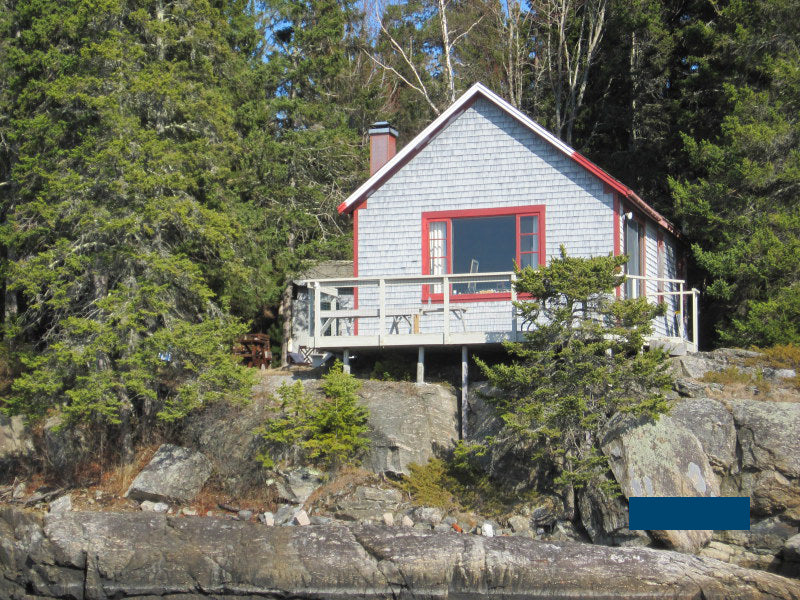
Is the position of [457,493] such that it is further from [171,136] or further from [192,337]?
[171,136]

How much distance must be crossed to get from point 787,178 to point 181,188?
43.0 feet

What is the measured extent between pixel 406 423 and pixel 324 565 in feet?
11.6

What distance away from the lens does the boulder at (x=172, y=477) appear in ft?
61.4

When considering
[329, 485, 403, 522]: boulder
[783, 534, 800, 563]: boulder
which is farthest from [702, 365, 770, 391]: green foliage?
[329, 485, 403, 522]: boulder

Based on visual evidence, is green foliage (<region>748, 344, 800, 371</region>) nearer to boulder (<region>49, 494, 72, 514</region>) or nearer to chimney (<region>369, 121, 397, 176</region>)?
chimney (<region>369, 121, 397, 176</region>)

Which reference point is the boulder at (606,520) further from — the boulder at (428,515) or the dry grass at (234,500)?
the dry grass at (234,500)

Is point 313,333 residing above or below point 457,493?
above

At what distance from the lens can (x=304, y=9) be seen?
31281mm

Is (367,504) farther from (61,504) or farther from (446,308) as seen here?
(61,504)

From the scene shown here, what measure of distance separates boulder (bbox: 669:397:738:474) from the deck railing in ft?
8.99

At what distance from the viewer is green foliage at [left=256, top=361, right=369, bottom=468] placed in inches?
720

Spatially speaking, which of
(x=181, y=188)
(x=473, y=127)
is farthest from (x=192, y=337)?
(x=473, y=127)

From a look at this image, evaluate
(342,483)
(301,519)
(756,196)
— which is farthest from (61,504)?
(756,196)

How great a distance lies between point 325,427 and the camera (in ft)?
60.8
